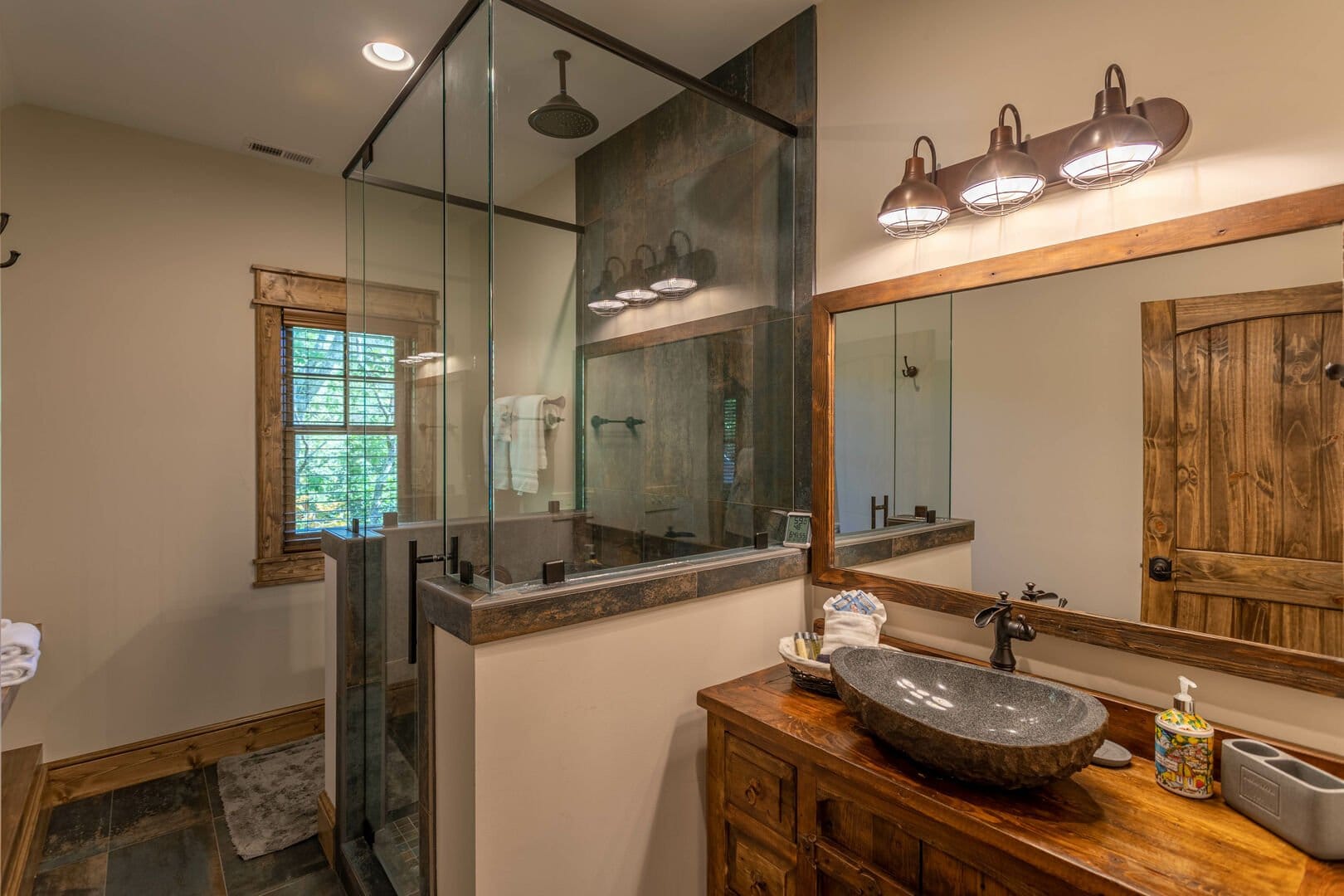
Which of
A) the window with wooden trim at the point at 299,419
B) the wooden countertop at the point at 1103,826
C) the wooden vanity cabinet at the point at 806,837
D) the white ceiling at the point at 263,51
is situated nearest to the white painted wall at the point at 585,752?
the wooden vanity cabinet at the point at 806,837

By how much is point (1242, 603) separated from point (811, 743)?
34.4 inches

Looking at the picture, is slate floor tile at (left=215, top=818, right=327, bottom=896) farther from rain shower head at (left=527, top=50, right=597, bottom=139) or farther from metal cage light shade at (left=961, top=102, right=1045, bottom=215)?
metal cage light shade at (left=961, top=102, right=1045, bottom=215)

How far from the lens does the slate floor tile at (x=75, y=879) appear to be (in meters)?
2.04

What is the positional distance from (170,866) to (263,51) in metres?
2.95

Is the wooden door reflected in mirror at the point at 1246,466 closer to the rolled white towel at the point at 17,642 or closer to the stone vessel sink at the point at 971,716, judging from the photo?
the stone vessel sink at the point at 971,716

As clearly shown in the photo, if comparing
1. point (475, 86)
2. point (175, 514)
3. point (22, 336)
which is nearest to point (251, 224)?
point (22, 336)

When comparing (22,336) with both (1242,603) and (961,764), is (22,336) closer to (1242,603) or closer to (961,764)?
(961,764)

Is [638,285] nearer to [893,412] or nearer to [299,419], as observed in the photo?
[893,412]

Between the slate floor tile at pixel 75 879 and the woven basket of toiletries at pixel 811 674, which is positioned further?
the slate floor tile at pixel 75 879

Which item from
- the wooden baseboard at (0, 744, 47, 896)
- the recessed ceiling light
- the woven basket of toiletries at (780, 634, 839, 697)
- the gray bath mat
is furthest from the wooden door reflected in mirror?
the wooden baseboard at (0, 744, 47, 896)

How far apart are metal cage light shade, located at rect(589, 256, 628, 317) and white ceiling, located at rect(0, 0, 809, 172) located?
17.2 inches

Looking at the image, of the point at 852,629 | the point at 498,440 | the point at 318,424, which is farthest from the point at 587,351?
the point at 318,424

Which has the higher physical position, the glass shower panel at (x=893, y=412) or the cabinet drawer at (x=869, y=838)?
the glass shower panel at (x=893, y=412)

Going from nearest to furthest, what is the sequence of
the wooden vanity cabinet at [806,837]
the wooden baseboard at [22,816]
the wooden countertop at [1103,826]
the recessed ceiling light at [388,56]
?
the wooden countertop at [1103,826] → the wooden vanity cabinet at [806,837] → the wooden baseboard at [22,816] → the recessed ceiling light at [388,56]
